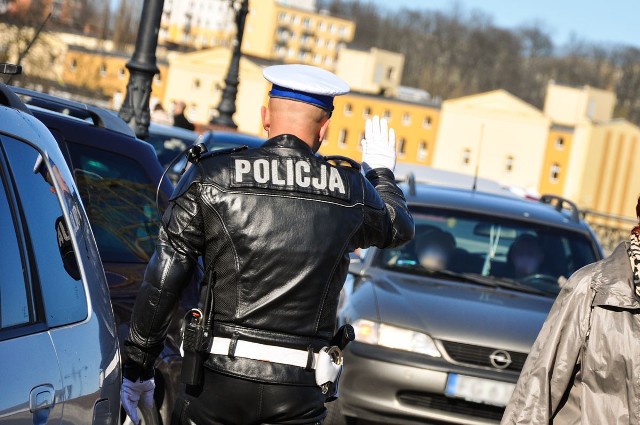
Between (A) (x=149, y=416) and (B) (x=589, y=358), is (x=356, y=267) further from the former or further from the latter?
(B) (x=589, y=358)

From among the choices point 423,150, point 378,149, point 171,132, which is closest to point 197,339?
point 378,149

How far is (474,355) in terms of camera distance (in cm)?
712

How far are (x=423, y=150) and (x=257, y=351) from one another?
105288 millimetres

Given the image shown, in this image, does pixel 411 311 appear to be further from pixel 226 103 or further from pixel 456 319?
pixel 226 103

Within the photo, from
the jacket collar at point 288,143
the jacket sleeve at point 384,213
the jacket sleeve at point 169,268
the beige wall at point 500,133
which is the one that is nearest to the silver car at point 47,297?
the jacket sleeve at point 169,268

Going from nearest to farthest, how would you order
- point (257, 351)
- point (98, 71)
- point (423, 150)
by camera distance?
point (257, 351)
point (98, 71)
point (423, 150)

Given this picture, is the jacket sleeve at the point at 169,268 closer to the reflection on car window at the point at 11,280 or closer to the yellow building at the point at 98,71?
the reflection on car window at the point at 11,280

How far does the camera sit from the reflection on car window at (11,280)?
2.85 metres

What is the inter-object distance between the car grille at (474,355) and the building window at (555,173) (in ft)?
328

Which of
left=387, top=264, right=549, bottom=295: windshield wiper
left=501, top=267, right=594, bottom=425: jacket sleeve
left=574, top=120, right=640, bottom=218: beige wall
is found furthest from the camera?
left=574, top=120, right=640, bottom=218: beige wall

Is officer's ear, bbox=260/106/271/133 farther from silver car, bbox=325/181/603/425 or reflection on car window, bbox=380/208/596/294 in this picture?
reflection on car window, bbox=380/208/596/294

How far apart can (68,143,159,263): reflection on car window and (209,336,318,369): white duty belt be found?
170 centimetres

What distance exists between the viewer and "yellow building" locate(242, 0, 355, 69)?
153375 mm

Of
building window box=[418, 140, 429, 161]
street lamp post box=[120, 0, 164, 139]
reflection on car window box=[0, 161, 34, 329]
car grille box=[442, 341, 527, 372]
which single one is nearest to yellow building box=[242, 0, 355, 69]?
building window box=[418, 140, 429, 161]
